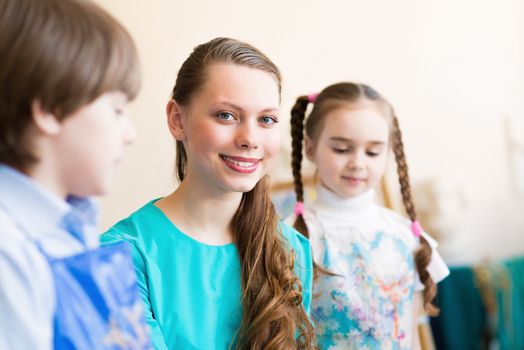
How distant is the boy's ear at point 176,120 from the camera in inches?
45.5

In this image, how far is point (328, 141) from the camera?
1.44m

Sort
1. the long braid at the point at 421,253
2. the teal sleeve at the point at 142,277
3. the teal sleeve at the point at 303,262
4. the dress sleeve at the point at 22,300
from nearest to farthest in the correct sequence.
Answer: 1. the dress sleeve at the point at 22,300
2. the teal sleeve at the point at 142,277
3. the teal sleeve at the point at 303,262
4. the long braid at the point at 421,253

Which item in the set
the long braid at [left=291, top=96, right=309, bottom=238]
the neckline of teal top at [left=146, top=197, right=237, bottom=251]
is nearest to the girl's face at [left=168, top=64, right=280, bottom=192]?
the neckline of teal top at [left=146, top=197, right=237, bottom=251]

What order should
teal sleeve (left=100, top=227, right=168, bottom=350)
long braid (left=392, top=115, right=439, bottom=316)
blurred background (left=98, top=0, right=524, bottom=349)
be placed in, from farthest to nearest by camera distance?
blurred background (left=98, top=0, right=524, bottom=349) < long braid (left=392, top=115, right=439, bottom=316) < teal sleeve (left=100, top=227, right=168, bottom=350)

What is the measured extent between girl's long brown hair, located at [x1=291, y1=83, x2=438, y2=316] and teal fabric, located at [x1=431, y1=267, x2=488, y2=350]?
1.25 meters

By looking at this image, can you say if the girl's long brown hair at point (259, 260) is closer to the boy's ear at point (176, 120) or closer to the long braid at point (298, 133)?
the boy's ear at point (176, 120)

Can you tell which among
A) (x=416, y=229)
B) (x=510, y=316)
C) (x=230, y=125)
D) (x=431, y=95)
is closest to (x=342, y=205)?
(x=416, y=229)

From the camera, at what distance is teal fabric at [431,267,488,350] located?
2.70 m

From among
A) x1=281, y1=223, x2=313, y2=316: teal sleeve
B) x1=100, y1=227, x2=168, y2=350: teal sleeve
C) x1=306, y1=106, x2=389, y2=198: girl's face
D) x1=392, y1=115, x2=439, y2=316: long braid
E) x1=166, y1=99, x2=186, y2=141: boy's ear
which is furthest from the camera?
x1=392, y1=115, x2=439, y2=316: long braid

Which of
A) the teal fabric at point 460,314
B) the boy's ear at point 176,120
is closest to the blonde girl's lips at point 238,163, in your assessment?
the boy's ear at point 176,120

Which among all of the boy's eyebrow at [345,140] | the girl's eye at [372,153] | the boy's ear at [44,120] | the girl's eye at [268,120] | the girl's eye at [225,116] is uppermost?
the boy's ear at [44,120]

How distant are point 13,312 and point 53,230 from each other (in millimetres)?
103

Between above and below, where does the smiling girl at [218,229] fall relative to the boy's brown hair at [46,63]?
below

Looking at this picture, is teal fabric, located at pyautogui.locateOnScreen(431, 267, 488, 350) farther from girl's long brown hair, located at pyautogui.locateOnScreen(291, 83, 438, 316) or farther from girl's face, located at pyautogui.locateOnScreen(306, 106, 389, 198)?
girl's face, located at pyautogui.locateOnScreen(306, 106, 389, 198)
